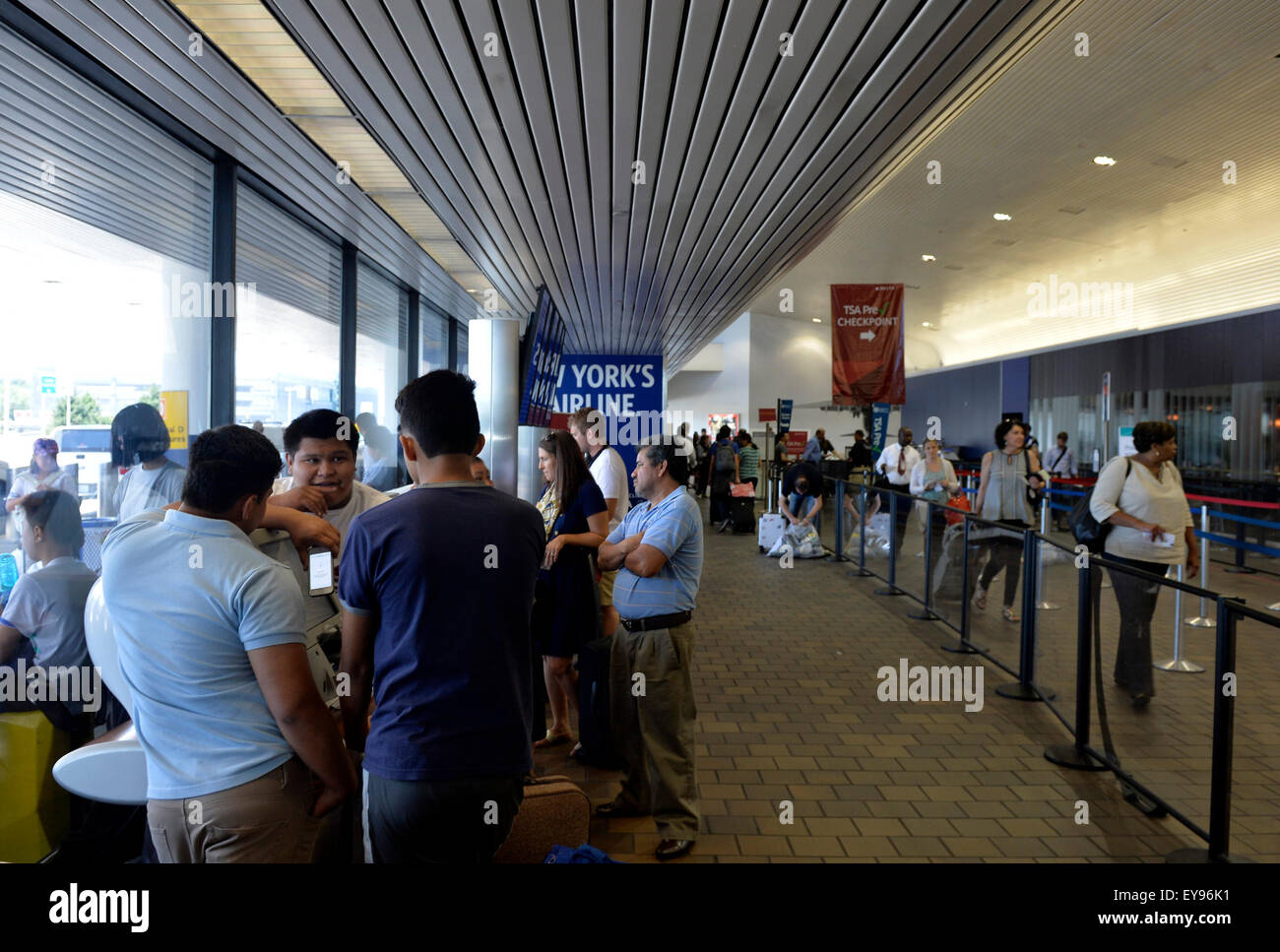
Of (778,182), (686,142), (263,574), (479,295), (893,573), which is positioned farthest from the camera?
(479,295)

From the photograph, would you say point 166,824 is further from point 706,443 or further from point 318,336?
point 706,443

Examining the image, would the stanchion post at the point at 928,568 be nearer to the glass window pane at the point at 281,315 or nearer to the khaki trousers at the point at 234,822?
the glass window pane at the point at 281,315

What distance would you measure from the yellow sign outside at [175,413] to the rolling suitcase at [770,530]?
9366 mm

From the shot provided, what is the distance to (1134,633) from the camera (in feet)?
15.0

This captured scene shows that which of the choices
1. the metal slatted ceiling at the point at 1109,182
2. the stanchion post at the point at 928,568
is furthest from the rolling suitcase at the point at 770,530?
the stanchion post at the point at 928,568

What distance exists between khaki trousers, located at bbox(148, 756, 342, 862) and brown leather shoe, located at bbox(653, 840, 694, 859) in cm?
188

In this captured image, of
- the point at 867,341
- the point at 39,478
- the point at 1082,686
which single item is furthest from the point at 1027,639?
the point at 867,341

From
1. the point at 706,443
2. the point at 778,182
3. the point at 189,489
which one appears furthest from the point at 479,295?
the point at 706,443

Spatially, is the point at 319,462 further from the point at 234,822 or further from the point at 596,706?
the point at 596,706

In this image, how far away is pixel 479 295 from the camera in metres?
11.2

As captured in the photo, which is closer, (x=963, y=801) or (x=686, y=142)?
(x=963, y=801)

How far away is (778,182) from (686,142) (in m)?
0.95

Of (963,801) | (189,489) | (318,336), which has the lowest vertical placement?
(963,801)

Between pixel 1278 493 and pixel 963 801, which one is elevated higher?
pixel 1278 493
